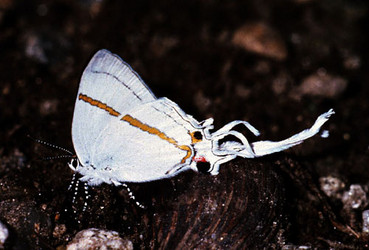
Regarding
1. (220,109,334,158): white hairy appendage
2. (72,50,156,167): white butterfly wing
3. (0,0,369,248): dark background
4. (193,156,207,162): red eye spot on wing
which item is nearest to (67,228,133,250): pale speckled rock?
(0,0,369,248): dark background

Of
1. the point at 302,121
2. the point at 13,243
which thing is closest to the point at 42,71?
the point at 13,243

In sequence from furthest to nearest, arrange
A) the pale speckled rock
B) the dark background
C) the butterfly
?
the dark background, the butterfly, the pale speckled rock

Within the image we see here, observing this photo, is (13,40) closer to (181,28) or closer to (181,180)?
(181,28)

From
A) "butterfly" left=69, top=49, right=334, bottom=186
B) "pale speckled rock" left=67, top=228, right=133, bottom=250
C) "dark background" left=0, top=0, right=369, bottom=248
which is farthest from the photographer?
"dark background" left=0, top=0, right=369, bottom=248

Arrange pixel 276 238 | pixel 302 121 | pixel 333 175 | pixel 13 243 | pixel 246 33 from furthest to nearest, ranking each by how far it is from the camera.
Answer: pixel 246 33 < pixel 302 121 < pixel 333 175 < pixel 276 238 < pixel 13 243

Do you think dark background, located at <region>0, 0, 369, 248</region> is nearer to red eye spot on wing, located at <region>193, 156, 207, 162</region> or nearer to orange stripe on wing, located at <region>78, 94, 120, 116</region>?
red eye spot on wing, located at <region>193, 156, 207, 162</region>

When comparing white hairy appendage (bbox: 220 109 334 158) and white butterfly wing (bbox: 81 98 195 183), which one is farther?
white butterfly wing (bbox: 81 98 195 183)

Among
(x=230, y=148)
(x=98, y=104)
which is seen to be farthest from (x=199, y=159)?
(x=98, y=104)
